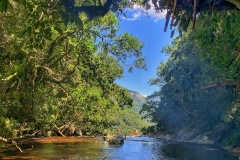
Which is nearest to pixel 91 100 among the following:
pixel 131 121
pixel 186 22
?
pixel 186 22

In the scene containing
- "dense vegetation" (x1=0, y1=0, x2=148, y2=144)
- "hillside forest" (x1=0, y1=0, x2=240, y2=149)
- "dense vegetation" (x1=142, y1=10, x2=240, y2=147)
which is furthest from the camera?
"dense vegetation" (x1=142, y1=10, x2=240, y2=147)

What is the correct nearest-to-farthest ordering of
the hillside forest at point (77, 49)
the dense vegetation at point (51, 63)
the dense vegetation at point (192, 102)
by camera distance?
the hillside forest at point (77, 49)
the dense vegetation at point (51, 63)
the dense vegetation at point (192, 102)

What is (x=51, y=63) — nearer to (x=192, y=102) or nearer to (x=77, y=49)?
(x=77, y=49)

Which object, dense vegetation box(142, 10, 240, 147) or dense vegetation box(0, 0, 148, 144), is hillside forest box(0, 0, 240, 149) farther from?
dense vegetation box(142, 10, 240, 147)

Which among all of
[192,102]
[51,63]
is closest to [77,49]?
[51,63]

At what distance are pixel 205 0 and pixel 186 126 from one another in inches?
2021

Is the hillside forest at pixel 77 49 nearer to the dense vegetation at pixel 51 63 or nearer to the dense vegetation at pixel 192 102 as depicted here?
the dense vegetation at pixel 51 63

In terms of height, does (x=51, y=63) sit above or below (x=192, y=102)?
below

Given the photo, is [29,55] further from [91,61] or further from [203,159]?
[203,159]

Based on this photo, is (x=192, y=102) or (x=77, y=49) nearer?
(x=77, y=49)

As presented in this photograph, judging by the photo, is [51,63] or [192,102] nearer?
[51,63]

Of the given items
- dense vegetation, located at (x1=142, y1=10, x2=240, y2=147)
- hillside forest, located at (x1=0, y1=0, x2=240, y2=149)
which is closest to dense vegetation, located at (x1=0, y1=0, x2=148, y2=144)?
hillside forest, located at (x1=0, y1=0, x2=240, y2=149)

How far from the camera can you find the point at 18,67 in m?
8.34

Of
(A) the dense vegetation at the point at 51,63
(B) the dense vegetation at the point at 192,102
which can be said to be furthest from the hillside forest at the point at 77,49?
(B) the dense vegetation at the point at 192,102
